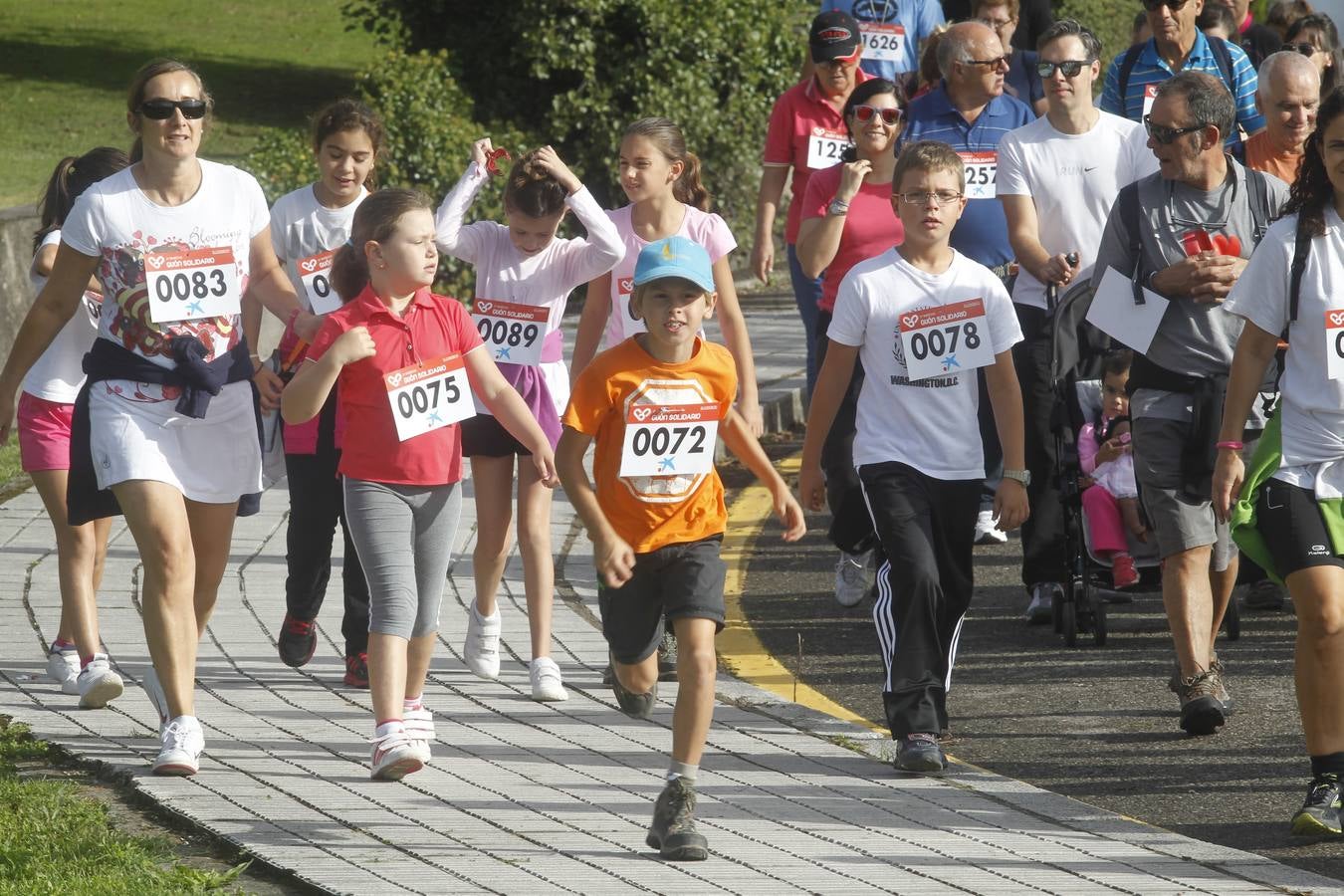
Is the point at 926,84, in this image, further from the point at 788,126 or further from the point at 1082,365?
the point at 1082,365

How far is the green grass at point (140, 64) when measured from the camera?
22672 millimetres

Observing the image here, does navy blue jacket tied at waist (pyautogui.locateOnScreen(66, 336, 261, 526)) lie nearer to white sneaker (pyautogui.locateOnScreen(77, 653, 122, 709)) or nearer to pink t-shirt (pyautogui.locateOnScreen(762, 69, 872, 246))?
white sneaker (pyautogui.locateOnScreen(77, 653, 122, 709))

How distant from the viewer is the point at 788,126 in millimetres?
9984

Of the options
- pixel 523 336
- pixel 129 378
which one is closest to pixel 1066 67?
pixel 523 336

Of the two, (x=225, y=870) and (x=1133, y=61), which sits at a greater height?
(x=1133, y=61)

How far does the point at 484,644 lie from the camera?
291 inches

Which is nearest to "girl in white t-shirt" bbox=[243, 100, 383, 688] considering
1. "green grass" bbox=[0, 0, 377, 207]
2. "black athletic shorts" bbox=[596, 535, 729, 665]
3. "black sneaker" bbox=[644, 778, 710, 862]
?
"black athletic shorts" bbox=[596, 535, 729, 665]

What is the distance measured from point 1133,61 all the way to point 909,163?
11.5 ft

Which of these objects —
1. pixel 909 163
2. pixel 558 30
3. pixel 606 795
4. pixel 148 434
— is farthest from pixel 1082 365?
pixel 558 30

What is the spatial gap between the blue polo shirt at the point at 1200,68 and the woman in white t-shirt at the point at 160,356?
4.91m

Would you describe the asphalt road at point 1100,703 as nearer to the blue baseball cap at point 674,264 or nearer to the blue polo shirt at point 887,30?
the blue baseball cap at point 674,264

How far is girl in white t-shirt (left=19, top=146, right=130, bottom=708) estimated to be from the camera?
23.1 ft

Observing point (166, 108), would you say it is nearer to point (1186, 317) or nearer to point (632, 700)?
point (632, 700)

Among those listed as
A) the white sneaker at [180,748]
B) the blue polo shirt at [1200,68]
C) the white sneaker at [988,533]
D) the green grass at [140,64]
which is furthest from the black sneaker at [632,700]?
the green grass at [140,64]
